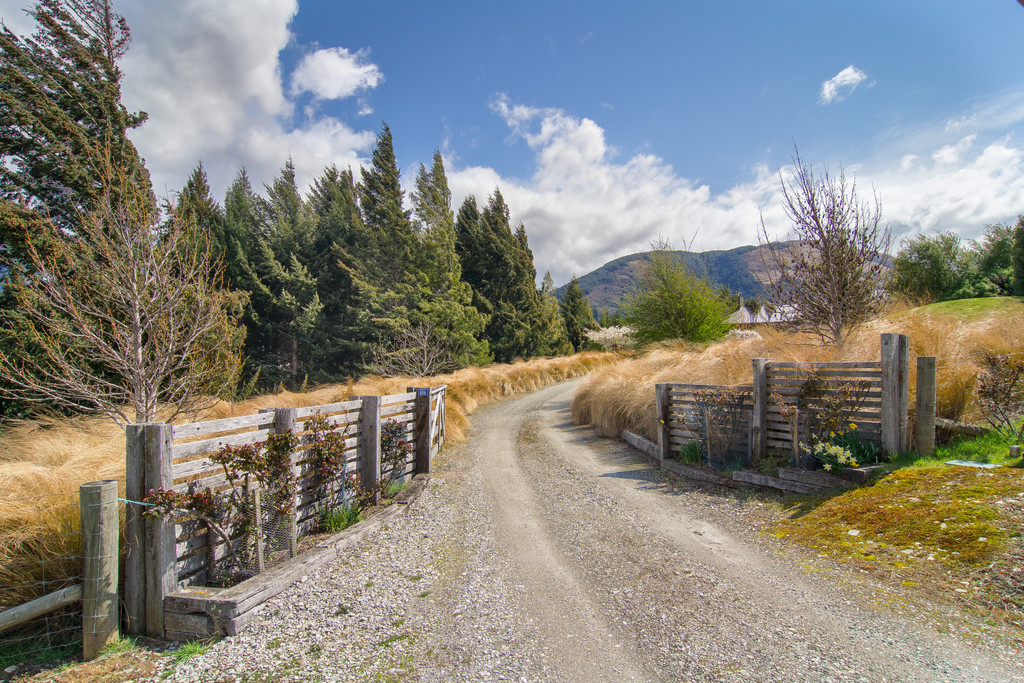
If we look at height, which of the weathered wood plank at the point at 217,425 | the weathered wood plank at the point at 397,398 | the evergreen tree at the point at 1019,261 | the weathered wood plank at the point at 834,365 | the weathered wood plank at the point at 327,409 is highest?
the evergreen tree at the point at 1019,261

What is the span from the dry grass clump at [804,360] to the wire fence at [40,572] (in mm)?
8394

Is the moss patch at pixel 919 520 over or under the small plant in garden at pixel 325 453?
under

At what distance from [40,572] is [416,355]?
18.0 m

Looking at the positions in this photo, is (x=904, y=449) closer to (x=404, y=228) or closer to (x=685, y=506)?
(x=685, y=506)

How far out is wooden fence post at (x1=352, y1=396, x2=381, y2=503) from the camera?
639 cm

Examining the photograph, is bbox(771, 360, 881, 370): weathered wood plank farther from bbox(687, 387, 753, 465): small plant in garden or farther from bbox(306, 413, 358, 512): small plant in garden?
bbox(306, 413, 358, 512): small plant in garden

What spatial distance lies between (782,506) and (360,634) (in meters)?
4.89

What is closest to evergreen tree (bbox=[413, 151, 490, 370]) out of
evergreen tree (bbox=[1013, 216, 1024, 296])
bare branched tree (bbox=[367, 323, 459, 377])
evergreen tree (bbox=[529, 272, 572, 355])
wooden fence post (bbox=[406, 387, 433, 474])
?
bare branched tree (bbox=[367, 323, 459, 377])

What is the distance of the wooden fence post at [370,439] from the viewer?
6391mm

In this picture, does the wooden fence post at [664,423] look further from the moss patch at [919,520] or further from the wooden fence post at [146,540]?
the wooden fence post at [146,540]

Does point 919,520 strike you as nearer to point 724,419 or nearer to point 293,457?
point 724,419

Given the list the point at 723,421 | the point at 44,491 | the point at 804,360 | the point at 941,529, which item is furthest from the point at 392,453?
the point at 804,360

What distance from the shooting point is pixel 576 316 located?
A: 1663 inches

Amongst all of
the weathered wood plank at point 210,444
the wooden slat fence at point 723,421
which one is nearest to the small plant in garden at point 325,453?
the weathered wood plank at point 210,444
